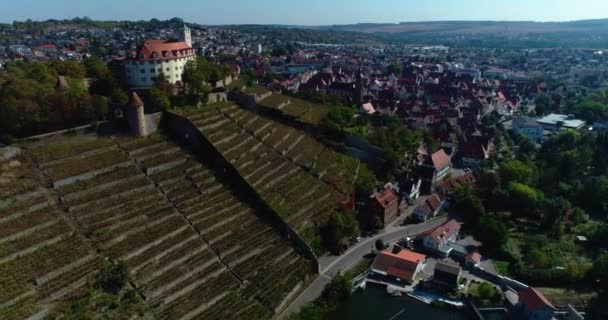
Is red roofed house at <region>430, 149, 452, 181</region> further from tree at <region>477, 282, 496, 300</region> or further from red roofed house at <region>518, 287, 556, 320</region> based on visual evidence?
red roofed house at <region>518, 287, 556, 320</region>

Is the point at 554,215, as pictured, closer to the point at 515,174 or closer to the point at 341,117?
the point at 515,174

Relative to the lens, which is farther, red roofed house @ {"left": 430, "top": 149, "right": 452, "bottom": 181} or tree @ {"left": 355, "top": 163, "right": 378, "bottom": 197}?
red roofed house @ {"left": 430, "top": 149, "right": 452, "bottom": 181}

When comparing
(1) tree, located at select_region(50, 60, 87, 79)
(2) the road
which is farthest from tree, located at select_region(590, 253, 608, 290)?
(1) tree, located at select_region(50, 60, 87, 79)

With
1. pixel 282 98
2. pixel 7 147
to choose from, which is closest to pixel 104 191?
pixel 7 147

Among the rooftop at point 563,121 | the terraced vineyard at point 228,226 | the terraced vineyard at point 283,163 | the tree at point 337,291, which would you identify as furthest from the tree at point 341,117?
the rooftop at point 563,121

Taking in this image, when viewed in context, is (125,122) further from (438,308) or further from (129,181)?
(438,308)
